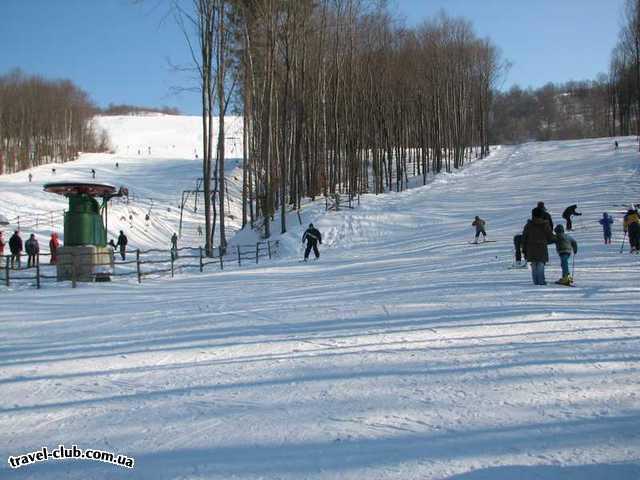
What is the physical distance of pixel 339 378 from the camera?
4945 mm

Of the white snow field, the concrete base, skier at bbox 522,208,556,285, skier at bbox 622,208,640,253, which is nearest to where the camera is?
the white snow field

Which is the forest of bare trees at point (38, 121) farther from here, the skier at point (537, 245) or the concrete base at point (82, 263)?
the skier at point (537, 245)

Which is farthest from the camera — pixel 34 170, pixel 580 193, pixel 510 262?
pixel 34 170

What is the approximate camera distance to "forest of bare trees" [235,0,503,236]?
2412 cm

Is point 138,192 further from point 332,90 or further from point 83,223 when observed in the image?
point 83,223

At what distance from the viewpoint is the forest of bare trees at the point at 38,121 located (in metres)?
62.5

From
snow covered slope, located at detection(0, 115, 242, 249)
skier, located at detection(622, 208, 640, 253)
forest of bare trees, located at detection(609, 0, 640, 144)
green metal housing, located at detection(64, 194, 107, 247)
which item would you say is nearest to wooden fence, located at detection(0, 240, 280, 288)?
green metal housing, located at detection(64, 194, 107, 247)

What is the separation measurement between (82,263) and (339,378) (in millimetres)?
12263

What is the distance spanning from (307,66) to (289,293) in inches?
912

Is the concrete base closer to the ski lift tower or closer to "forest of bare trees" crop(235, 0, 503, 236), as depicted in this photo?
the ski lift tower

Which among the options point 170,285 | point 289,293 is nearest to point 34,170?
point 170,285

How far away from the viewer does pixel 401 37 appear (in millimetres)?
36406

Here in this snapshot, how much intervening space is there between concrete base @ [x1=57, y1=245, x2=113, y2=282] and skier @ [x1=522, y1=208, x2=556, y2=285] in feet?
37.4

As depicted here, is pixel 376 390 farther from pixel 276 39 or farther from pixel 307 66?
pixel 307 66
